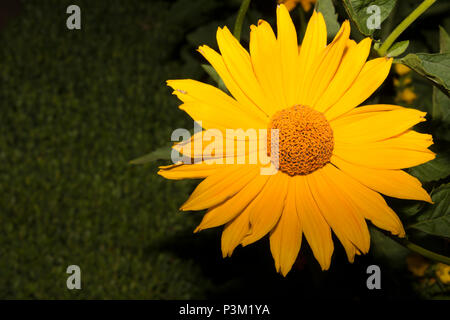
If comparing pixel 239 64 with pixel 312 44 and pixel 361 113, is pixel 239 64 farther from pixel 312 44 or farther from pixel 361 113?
pixel 361 113

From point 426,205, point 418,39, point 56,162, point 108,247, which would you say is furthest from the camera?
point 56,162

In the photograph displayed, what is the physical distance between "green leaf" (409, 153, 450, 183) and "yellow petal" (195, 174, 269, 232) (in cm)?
36

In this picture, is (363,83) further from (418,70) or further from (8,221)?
(8,221)

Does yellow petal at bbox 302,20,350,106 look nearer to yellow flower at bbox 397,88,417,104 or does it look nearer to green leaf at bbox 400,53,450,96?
green leaf at bbox 400,53,450,96

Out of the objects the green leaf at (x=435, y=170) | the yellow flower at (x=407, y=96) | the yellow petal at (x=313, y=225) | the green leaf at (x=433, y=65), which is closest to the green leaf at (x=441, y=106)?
the green leaf at (x=435, y=170)

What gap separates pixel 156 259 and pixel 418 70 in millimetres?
1902

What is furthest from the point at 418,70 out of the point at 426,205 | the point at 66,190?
the point at 66,190

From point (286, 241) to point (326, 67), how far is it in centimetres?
34

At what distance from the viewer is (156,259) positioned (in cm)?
246

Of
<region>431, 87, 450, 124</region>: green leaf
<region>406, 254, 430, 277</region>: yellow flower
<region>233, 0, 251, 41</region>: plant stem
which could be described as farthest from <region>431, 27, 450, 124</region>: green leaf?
<region>406, 254, 430, 277</region>: yellow flower

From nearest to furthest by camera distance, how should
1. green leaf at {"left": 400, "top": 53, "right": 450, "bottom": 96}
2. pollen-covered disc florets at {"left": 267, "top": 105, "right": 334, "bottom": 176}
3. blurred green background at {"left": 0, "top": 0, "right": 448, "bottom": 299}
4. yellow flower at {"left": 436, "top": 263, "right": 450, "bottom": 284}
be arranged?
green leaf at {"left": 400, "top": 53, "right": 450, "bottom": 96} → pollen-covered disc florets at {"left": 267, "top": 105, "right": 334, "bottom": 176} → yellow flower at {"left": 436, "top": 263, "right": 450, "bottom": 284} → blurred green background at {"left": 0, "top": 0, "right": 448, "bottom": 299}

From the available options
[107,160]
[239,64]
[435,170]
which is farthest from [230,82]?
[107,160]

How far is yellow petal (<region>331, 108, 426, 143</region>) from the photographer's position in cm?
Result: 85

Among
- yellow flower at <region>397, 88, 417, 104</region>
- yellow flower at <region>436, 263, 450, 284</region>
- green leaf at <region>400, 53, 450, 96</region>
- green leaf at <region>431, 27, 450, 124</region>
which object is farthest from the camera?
yellow flower at <region>397, 88, 417, 104</region>
